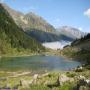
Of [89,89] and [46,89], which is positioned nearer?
[89,89]

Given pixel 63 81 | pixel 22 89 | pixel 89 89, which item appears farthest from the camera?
pixel 63 81

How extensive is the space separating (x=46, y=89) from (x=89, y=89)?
5.59 meters

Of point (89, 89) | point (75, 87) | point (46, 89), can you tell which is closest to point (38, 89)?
point (46, 89)

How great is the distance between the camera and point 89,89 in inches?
1024

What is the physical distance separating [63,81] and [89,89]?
10382 millimetres

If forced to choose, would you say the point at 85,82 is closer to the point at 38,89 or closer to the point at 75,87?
the point at 75,87

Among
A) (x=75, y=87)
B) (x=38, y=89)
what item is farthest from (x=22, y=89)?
(x=75, y=87)

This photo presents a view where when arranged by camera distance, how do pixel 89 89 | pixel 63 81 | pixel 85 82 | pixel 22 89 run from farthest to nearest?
pixel 63 81
pixel 22 89
pixel 85 82
pixel 89 89

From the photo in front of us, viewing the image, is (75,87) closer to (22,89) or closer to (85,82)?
(85,82)

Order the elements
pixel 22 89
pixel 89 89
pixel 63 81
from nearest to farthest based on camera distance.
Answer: pixel 89 89 < pixel 22 89 < pixel 63 81

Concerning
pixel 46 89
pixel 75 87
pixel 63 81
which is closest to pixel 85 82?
pixel 75 87

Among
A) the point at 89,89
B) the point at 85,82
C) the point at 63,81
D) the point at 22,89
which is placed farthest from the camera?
the point at 63,81

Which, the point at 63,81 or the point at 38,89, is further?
the point at 63,81

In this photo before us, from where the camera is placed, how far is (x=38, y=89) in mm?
29938
